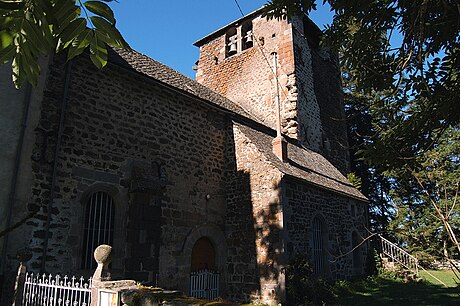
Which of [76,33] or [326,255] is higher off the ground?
[76,33]

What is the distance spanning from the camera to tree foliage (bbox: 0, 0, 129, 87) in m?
1.80

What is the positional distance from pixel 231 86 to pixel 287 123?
4421mm

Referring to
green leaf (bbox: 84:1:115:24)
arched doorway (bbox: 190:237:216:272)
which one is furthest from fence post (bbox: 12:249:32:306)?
green leaf (bbox: 84:1:115:24)

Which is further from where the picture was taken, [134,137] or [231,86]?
[231,86]

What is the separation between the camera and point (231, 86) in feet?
63.6

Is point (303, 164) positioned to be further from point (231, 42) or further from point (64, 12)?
point (64, 12)

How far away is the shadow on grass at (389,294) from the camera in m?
10.1

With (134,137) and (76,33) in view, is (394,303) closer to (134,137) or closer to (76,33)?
(134,137)

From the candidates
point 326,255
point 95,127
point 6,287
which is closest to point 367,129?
point 326,255

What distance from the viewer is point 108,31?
1.94m

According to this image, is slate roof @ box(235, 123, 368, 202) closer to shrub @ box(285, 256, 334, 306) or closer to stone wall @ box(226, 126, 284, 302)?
stone wall @ box(226, 126, 284, 302)

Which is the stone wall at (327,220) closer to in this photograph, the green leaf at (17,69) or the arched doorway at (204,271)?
the arched doorway at (204,271)

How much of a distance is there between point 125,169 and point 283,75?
35.9 feet

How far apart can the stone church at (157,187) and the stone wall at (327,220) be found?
7cm
